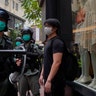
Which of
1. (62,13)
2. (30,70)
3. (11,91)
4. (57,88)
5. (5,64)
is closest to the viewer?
(5,64)

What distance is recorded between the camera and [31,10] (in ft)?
56.6

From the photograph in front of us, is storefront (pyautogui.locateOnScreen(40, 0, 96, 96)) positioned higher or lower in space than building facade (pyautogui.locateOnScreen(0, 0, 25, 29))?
lower

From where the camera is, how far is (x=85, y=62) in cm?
643

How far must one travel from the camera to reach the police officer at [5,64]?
4.20m

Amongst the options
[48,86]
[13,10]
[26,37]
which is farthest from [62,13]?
[13,10]

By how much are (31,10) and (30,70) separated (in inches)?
371

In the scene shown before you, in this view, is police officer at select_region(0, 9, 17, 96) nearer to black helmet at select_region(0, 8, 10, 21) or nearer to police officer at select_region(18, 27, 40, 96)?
black helmet at select_region(0, 8, 10, 21)

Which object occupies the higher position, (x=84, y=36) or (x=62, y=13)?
(x=62, y=13)

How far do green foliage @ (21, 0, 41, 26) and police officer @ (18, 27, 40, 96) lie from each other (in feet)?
27.7

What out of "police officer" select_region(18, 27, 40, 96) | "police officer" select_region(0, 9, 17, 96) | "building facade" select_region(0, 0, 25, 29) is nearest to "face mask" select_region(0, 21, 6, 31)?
"police officer" select_region(0, 9, 17, 96)

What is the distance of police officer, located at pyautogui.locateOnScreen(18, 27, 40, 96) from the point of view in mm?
8023

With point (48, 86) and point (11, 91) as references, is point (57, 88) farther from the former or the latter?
point (11, 91)

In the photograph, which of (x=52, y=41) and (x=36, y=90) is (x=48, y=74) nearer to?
(x=52, y=41)

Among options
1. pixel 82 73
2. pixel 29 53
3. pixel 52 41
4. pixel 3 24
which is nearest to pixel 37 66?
pixel 29 53
